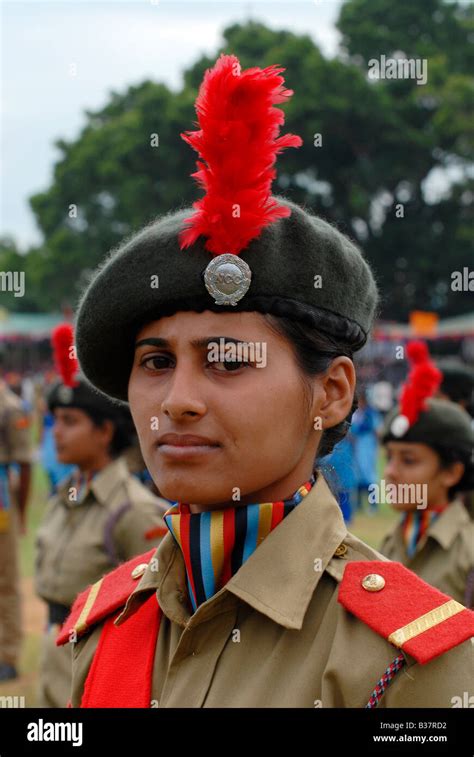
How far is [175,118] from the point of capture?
2844 cm

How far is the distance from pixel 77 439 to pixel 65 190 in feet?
102

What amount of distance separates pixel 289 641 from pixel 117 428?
12.3 feet

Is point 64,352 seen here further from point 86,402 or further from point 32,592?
point 32,592

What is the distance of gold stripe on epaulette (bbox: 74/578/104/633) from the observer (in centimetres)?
238

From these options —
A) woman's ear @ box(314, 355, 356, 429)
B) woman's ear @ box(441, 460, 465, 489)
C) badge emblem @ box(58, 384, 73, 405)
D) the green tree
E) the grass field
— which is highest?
the green tree

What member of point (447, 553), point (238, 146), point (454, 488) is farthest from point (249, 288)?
point (454, 488)

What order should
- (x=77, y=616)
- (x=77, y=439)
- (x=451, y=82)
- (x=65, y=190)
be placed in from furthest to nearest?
(x=65, y=190)
(x=451, y=82)
(x=77, y=439)
(x=77, y=616)

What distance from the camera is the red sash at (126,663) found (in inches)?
85.3

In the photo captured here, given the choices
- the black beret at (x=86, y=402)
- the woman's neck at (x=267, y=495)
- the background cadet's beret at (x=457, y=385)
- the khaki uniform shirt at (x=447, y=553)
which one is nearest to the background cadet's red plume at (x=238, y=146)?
the woman's neck at (x=267, y=495)

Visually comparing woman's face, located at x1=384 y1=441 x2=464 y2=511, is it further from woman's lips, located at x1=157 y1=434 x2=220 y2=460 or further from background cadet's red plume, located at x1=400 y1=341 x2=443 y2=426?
woman's lips, located at x1=157 y1=434 x2=220 y2=460

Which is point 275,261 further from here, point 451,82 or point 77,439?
point 451,82

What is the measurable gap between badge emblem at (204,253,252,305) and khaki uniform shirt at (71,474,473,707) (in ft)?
1.48

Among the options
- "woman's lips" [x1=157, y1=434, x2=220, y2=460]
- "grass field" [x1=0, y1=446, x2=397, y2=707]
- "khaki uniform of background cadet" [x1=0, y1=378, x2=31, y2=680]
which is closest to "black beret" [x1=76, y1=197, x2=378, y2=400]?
"woman's lips" [x1=157, y1=434, x2=220, y2=460]
